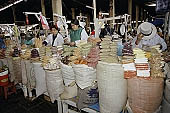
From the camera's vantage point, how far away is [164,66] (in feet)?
6.24

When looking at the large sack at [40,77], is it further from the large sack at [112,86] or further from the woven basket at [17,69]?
the large sack at [112,86]

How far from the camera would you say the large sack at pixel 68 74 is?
2.28 meters

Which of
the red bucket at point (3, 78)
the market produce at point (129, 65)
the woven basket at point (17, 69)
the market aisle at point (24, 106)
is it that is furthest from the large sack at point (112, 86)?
the red bucket at point (3, 78)

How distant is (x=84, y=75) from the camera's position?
204 centimetres

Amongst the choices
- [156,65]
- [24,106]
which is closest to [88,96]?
[156,65]

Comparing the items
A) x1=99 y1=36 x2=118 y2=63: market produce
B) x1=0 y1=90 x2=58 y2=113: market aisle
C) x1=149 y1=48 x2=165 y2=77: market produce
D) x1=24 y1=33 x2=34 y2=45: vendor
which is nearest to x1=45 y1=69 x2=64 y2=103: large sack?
x1=0 y1=90 x2=58 y2=113: market aisle

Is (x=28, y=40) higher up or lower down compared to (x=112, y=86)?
higher up

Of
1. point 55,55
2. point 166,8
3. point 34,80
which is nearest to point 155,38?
point 166,8

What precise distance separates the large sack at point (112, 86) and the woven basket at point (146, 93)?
12 cm

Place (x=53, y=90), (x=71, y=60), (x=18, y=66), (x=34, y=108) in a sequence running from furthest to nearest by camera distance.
→ (x=18, y=66), (x=34, y=108), (x=53, y=90), (x=71, y=60)

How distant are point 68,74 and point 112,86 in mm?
814

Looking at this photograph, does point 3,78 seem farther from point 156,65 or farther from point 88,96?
Answer: point 156,65

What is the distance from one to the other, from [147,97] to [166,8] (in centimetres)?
213

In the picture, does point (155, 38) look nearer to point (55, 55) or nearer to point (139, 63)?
point (139, 63)
